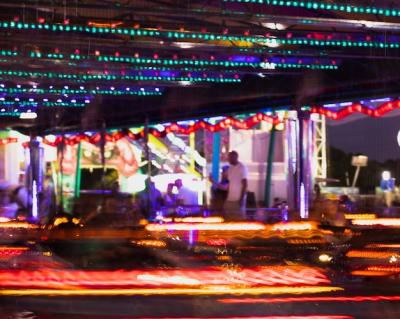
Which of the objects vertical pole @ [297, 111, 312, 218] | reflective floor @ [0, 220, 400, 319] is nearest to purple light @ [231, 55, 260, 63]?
vertical pole @ [297, 111, 312, 218]

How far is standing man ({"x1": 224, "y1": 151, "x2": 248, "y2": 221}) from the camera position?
41.6ft

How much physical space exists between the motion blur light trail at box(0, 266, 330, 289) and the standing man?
7923 mm

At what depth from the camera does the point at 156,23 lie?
29.0 feet

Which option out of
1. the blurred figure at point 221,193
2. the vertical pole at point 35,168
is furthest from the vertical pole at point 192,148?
the blurred figure at point 221,193

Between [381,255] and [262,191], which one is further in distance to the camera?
[262,191]

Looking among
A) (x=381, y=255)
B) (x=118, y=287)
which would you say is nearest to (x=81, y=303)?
(x=118, y=287)

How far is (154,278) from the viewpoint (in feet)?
14.6

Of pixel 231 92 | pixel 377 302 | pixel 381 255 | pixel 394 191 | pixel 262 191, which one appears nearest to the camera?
pixel 377 302

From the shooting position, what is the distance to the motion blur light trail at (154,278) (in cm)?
431

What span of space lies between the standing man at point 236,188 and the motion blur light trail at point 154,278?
792cm

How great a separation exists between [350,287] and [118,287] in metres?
1.63

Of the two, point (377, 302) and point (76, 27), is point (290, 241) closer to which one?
point (377, 302)

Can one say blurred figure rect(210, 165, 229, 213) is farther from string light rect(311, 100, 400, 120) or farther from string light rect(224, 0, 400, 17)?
string light rect(224, 0, 400, 17)

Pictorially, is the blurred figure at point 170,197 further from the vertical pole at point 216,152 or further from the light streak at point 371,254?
the light streak at point 371,254
